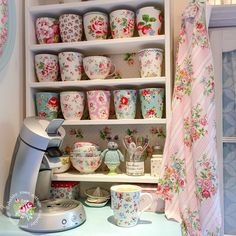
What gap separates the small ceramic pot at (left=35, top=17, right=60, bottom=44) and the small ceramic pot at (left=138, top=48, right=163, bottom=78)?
400 mm

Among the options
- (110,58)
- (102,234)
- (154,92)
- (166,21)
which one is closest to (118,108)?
(154,92)

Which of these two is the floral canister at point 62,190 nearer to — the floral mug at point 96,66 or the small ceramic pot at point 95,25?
the floral mug at point 96,66

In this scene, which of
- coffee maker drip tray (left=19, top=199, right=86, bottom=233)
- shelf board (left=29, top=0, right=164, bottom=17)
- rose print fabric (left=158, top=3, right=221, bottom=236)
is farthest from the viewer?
shelf board (left=29, top=0, right=164, bottom=17)

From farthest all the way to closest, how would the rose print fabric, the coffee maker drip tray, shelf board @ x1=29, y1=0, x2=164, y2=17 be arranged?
shelf board @ x1=29, y1=0, x2=164, y2=17
the rose print fabric
the coffee maker drip tray

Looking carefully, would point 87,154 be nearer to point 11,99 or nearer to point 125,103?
point 125,103

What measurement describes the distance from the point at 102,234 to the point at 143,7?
90 cm

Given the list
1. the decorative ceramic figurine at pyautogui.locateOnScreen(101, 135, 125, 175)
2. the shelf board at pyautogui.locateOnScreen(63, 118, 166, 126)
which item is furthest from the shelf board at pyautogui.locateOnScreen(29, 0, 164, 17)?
the decorative ceramic figurine at pyautogui.locateOnScreen(101, 135, 125, 175)

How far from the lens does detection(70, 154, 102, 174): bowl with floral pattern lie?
119cm

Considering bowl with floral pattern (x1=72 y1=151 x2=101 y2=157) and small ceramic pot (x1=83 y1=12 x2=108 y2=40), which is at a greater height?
small ceramic pot (x1=83 y1=12 x2=108 y2=40)

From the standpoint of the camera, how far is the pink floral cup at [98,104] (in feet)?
3.93

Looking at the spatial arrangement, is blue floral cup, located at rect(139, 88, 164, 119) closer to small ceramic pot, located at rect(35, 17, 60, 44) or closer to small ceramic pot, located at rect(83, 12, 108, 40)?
small ceramic pot, located at rect(83, 12, 108, 40)

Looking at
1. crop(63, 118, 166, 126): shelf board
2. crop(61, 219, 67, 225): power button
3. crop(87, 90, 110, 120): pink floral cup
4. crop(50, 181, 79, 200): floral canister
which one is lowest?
crop(61, 219, 67, 225): power button

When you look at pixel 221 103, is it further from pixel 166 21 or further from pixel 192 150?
pixel 166 21

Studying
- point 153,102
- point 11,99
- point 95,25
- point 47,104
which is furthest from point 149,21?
point 11,99
